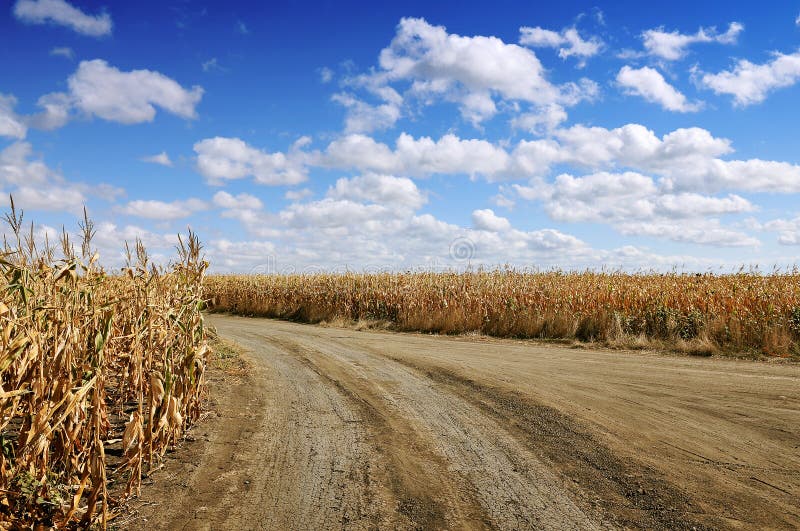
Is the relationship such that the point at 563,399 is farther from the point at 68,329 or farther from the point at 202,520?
the point at 68,329

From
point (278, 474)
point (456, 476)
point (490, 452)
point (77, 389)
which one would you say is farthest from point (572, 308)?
point (77, 389)

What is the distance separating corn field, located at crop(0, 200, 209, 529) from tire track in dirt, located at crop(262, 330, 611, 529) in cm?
241

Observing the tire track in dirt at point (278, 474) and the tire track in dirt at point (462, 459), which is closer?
the tire track in dirt at point (278, 474)

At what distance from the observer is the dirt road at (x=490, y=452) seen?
4492 millimetres

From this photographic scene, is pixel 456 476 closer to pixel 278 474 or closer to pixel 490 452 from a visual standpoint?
pixel 490 452

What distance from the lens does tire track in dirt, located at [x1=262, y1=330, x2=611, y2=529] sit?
4.46 meters

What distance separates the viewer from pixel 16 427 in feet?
20.3

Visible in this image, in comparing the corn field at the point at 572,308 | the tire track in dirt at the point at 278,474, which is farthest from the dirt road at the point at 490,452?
the corn field at the point at 572,308

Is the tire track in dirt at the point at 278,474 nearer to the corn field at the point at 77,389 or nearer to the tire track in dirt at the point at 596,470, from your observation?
the corn field at the point at 77,389

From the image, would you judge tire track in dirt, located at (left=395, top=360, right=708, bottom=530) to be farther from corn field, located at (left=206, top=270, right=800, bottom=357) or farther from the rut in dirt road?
corn field, located at (left=206, top=270, right=800, bottom=357)

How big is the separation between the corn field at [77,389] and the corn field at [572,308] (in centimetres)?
887

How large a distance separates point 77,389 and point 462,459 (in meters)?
3.72

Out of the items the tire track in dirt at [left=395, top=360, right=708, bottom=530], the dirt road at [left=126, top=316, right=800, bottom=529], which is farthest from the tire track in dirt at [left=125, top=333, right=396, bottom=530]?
the tire track in dirt at [left=395, top=360, right=708, bottom=530]

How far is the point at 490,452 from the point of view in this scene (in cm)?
589
